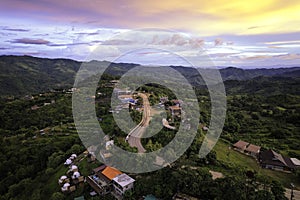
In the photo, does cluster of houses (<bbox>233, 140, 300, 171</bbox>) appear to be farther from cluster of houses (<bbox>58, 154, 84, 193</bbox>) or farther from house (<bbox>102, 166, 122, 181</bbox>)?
cluster of houses (<bbox>58, 154, 84, 193</bbox>)

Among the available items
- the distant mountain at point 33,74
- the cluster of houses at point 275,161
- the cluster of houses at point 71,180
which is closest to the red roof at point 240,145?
the cluster of houses at point 275,161

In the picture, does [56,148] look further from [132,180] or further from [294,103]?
[294,103]

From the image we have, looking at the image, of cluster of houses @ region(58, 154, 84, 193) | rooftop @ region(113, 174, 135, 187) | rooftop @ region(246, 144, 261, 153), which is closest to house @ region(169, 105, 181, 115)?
rooftop @ region(246, 144, 261, 153)

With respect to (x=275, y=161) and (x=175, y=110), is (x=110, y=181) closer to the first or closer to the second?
(x=275, y=161)

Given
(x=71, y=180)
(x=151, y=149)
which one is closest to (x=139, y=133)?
(x=151, y=149)

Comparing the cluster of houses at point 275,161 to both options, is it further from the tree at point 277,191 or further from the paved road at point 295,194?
the tree at point 277,191

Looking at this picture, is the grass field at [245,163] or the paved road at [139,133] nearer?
the grass field at [245,163]

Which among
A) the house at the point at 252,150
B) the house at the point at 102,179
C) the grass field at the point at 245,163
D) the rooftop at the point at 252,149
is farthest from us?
the rooftop at the point at 252,149
